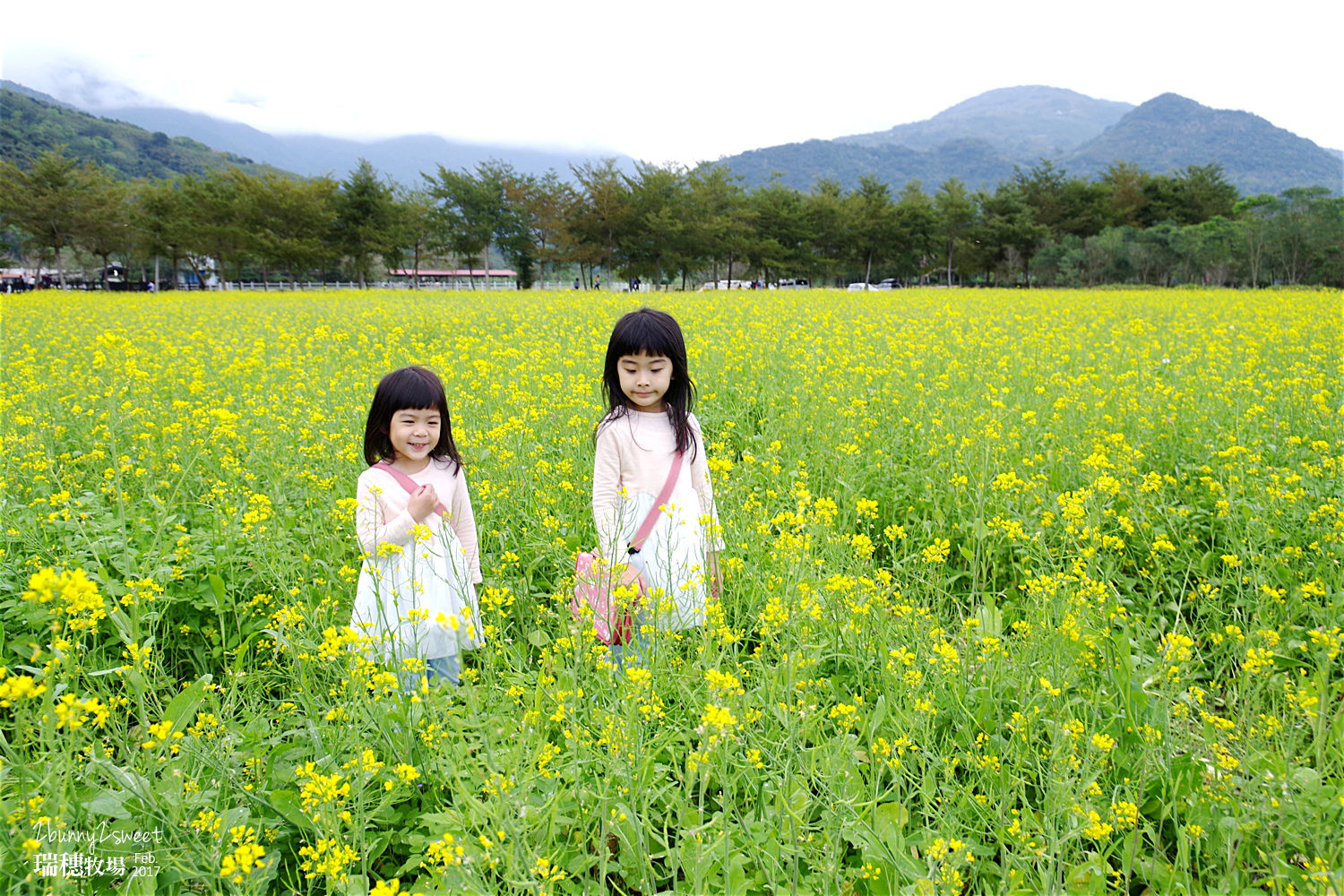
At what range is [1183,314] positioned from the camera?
11953mm

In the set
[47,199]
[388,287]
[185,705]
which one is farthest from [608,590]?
[388,287]

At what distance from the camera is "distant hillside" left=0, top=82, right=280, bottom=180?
60.8 metres

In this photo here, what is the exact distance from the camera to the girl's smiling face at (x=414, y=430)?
2408 mm

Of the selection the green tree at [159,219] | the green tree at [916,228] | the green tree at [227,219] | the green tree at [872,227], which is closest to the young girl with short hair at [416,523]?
the green tree at [227,219]

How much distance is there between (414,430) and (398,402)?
0.39ft

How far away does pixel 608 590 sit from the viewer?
2043 millimetres

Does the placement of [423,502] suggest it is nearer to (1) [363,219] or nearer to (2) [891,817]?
(2) [891,817]

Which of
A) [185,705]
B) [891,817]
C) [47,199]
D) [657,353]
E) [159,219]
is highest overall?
[47,199]

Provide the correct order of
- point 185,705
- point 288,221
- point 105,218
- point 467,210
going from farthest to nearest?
point 467,210, point 288,221, point 105,218, point 185,705

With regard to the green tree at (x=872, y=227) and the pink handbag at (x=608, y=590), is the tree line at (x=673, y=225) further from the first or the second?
the pink handbag at (x=608, y=590)

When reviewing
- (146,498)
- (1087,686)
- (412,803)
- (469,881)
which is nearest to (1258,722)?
(1087,686)

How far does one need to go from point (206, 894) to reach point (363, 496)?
1147 millimetres

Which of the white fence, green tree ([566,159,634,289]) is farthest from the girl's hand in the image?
green tree ([566,159,634,289])

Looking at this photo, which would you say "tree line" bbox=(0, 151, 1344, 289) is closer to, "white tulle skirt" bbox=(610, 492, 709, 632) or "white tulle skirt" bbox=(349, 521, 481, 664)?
"white tulle skirt" bbox=(610, 492, 709, 632)
